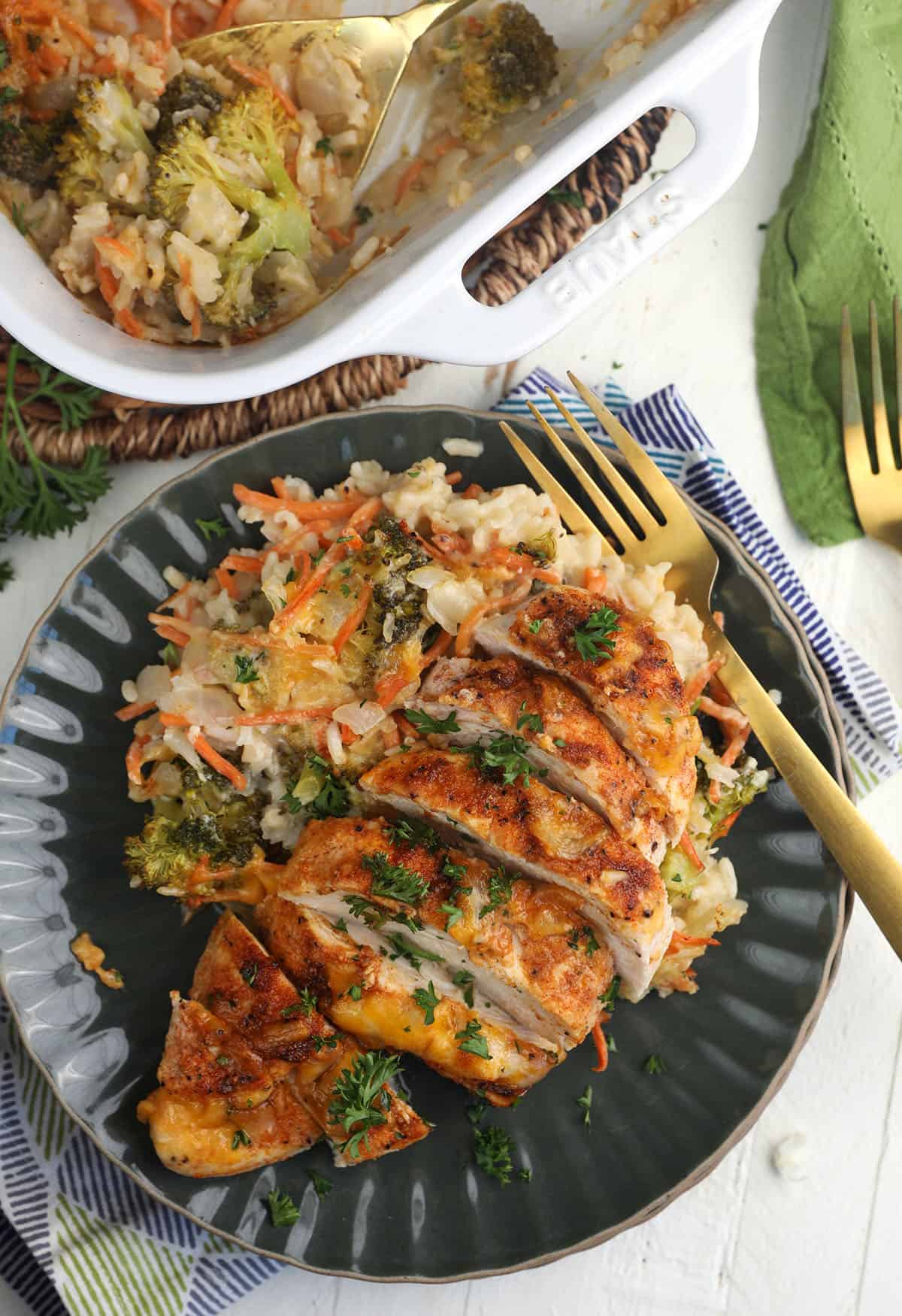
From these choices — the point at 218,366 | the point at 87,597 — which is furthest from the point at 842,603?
the point at 87,597

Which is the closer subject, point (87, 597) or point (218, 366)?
point (218, 366)

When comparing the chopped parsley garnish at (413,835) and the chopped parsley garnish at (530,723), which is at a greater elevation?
the chopped parsley garnish at (530,723)

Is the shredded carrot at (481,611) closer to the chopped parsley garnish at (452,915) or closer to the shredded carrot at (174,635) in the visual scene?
the chopped parsley garnish at (452,915)

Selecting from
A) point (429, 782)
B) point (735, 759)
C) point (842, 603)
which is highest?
point (429, 782)

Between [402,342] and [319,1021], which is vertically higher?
[402,342]

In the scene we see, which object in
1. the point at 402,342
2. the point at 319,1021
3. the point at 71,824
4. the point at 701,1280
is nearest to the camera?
the point at 402,342

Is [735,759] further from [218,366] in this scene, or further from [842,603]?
[218,366]

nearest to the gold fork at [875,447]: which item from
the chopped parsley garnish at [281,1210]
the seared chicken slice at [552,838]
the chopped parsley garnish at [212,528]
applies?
the seared chicken slice at [552,838]

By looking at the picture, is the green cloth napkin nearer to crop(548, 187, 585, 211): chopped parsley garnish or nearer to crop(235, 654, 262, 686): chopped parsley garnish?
crop(548, 187, 585, 211): chopped parsley garnish
